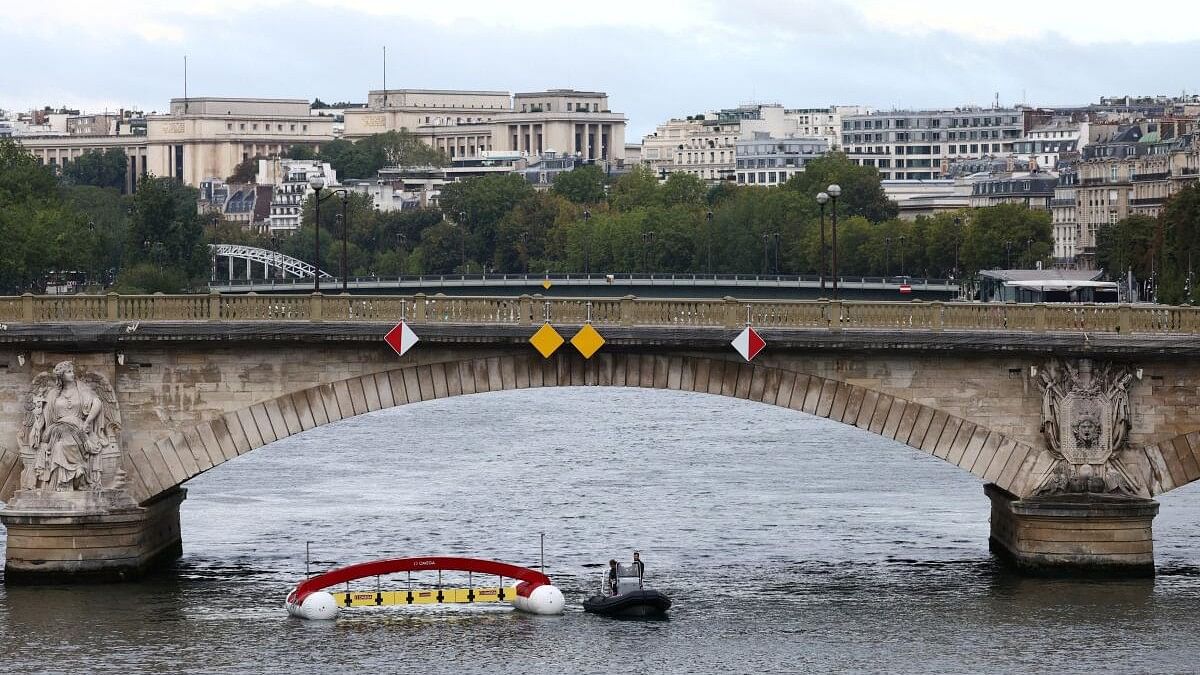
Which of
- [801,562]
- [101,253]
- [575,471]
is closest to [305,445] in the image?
[575,471]

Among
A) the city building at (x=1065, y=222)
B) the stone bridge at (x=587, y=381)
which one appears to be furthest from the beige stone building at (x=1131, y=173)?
the stone bridge at (x=587, y=381)

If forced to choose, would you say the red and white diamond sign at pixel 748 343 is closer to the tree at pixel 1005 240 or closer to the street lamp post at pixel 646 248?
the tree at pixel 1005 240

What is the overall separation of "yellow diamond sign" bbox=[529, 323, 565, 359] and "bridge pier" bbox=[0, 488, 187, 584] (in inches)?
336

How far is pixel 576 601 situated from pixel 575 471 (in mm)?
26161

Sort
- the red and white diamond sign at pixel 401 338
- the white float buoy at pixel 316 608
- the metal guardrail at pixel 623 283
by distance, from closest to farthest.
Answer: the white float buoy at pixel 316 608 → the red and white diamond sign at pixel 401 338 → the metal guardrail at pixel 623 283

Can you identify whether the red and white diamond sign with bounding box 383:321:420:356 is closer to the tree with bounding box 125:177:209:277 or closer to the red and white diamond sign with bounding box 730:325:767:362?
the red and white diamond sign with bounding box 730:325:767:362

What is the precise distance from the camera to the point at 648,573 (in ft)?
200

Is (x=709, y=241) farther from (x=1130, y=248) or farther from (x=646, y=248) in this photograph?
(x=1130, y=248)

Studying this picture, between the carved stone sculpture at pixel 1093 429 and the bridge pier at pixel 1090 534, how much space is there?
281 millimetres

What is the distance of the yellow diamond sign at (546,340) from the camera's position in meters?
56.8

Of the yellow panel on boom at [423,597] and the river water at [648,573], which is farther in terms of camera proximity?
the yellow panel on boom at [423,597]

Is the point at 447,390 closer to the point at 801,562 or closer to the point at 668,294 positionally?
the point at 801,562

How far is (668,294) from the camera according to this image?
487 ft

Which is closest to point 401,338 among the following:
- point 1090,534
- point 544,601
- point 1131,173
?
point 544,601
